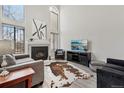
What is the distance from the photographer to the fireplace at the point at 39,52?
247 inches

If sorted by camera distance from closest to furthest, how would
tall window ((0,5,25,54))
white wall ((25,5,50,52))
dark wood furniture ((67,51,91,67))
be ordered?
tall window ((0,5,25,54)) < dark wood furniture ((67,51,91,67)) < white wall ((25,5,50,52))

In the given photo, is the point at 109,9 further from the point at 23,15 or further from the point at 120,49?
the point at 23,15

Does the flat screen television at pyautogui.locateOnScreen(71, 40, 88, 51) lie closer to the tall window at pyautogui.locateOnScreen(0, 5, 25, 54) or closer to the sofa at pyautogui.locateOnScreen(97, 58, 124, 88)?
the tall window at pyautogui.locateOnScreen(0, 5, 25, 54)

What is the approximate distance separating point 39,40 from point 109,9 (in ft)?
12.5

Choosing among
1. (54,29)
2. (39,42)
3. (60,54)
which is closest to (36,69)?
(39,42)

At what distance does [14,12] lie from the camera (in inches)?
213

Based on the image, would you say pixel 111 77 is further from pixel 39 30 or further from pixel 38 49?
pixel 39 30

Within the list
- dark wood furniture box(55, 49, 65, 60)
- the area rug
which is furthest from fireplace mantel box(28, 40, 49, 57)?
the area rug

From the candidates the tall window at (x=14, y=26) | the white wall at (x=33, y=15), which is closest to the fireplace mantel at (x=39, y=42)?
the white wall at (x=33, y=15)

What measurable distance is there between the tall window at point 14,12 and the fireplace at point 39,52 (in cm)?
164

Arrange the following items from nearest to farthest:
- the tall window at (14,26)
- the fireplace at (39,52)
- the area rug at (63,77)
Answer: the area rug at (63,77) < the tall window at (14,26) < the fireplace at (39,52)

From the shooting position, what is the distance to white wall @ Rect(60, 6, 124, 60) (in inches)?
193

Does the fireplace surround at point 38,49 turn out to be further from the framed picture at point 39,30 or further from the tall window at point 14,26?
the tall window at point 14,26
